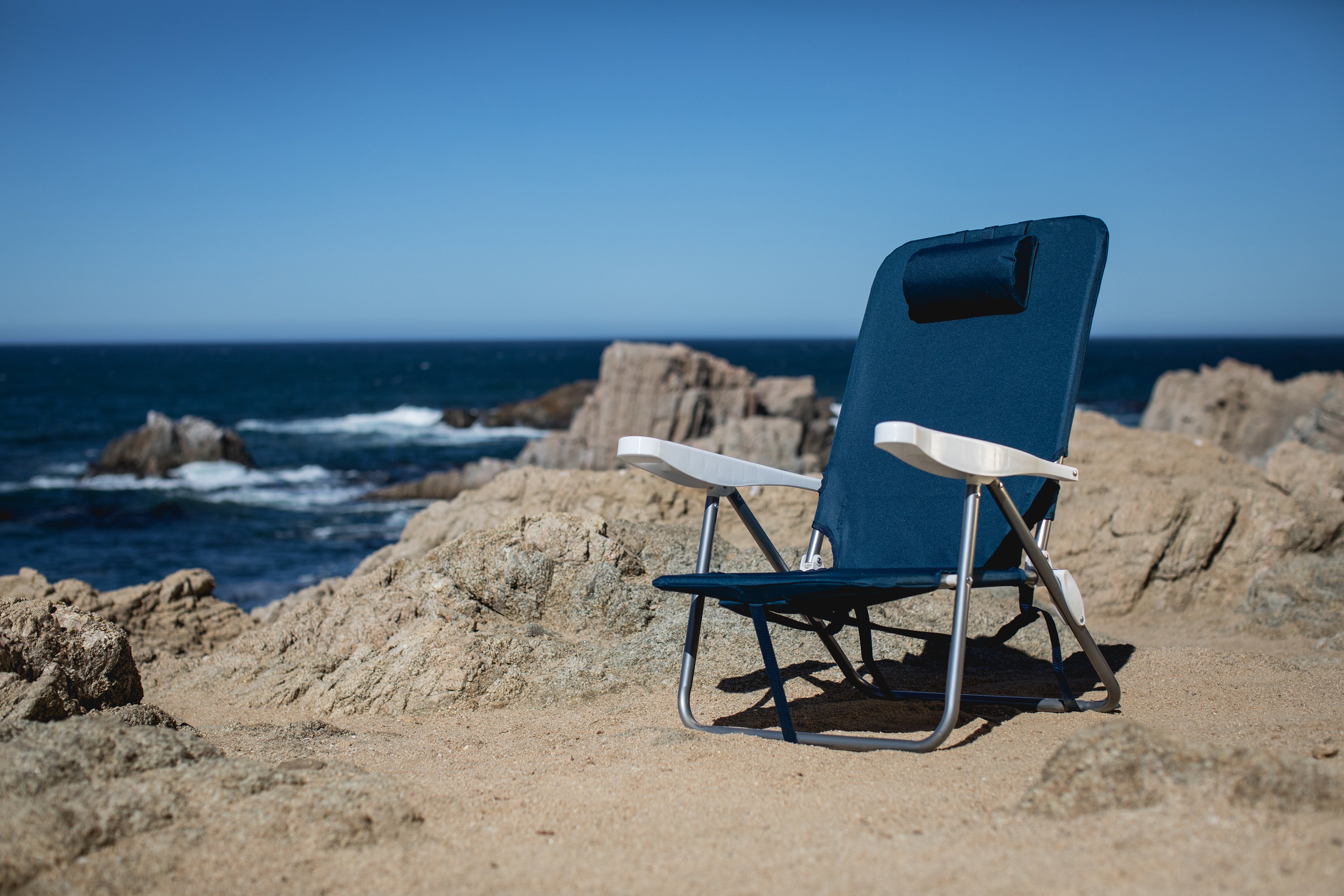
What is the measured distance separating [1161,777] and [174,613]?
4.61 metres

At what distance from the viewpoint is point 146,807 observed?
71.8 inches

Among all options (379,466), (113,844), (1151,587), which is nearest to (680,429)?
(379,466)

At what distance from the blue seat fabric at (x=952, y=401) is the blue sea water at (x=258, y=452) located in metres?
8.82

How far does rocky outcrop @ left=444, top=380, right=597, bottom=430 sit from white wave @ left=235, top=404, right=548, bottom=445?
396 mm

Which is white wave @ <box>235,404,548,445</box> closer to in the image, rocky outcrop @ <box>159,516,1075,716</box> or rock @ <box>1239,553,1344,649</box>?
rocky outcrop @ <box>159,516,1075,716</box>

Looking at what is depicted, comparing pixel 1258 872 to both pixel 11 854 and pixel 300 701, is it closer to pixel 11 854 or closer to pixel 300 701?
pixel 11 854

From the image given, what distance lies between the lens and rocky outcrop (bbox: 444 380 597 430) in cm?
3144

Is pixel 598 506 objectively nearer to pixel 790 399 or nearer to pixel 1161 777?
pixel 1161 777

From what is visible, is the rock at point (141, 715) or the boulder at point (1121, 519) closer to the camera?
the rock at point (141, 715)

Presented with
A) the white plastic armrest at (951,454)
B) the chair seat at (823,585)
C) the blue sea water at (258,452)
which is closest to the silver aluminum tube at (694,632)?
the chair seat at (823,585)

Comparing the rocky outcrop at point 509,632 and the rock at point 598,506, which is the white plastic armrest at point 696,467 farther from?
the rock at point 598,506

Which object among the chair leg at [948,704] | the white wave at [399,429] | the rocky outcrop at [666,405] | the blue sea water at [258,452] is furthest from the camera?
the white wave at [399,429]

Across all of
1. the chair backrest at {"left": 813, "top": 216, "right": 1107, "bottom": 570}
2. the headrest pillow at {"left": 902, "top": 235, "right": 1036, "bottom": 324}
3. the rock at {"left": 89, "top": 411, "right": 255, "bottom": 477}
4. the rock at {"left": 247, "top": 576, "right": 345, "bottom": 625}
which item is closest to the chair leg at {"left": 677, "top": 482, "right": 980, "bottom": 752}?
the chair backrest at {"left": 813, "top": 216, "right": 1107, "bottom": 570}

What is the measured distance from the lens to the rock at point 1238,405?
59.7 feet
